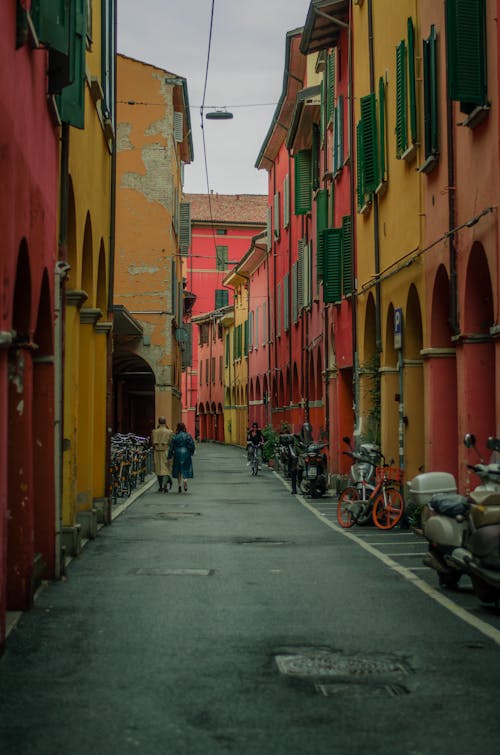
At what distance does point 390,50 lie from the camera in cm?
1848

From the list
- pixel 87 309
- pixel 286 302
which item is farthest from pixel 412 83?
pixel 286 302

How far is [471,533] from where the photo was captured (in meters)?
9.52

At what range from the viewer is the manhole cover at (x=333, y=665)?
23.3 ft

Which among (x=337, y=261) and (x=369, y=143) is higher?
(x=369, y=143)

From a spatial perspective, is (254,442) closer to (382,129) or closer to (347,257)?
(347,257)

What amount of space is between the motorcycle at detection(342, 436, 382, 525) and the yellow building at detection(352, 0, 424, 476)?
19.1 inches

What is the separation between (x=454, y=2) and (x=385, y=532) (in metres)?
7.52

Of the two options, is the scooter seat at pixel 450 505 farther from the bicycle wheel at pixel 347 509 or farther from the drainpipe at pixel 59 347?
the bicycle wheel at pixel 347 509

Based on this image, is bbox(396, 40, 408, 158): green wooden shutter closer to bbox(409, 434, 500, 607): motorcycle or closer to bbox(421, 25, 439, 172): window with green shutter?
bbox(421, 25, 439, 172): window with green shutter

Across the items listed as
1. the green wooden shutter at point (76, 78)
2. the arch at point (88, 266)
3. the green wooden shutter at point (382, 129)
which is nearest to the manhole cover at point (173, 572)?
the green wooden shutter at point (76, 78)

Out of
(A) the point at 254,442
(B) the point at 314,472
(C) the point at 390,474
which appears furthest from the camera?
(A) the point at 254,442

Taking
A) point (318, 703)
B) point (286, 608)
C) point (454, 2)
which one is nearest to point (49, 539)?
point (286, 608)

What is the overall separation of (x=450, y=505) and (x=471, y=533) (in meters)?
0.80

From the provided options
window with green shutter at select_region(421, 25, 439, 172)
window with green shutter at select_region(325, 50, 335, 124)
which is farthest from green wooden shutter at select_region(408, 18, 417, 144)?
window with green shutter at select_region(325, 50, 335, 124)
